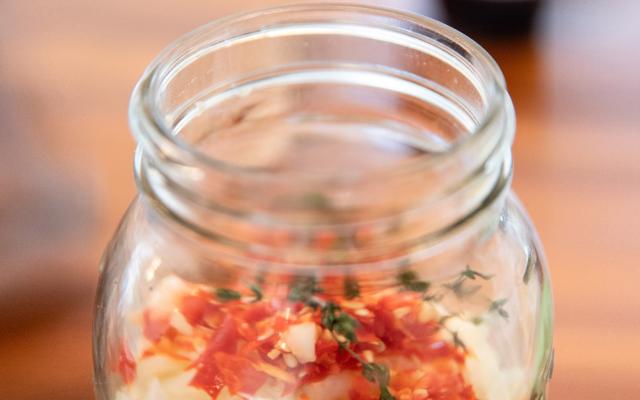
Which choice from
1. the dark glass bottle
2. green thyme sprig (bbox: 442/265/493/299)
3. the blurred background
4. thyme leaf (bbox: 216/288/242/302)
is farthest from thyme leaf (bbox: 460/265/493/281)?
the dark glass bottle

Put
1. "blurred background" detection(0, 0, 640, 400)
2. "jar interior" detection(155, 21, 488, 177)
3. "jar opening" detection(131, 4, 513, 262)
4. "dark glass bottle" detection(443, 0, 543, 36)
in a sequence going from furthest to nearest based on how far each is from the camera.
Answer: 1. "dark glass bottle" detection(443, 0, 543, 36)
2. "blurred background" detection(0, 0, 640, 400)
3. "jar interior" detection(155, 21, 488, 177)
4. "jar opening" detection(131, 4, 513, 262)

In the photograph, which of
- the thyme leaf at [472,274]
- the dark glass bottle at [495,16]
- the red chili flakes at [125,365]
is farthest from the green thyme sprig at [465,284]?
the dark glass bottle at [495,16]

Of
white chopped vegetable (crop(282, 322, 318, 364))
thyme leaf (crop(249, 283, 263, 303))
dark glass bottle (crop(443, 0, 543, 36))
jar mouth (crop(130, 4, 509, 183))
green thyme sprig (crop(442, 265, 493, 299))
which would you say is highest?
dark glass bottle (crop(443, 0, 543, 36))

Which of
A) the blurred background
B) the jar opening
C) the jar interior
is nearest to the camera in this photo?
the jar opening

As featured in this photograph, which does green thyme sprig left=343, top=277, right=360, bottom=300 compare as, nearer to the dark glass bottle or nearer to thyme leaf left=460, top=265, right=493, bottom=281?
thyme leaf left=460, top=265, right=493, bottom=281

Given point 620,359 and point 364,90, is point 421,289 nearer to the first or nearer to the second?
point 364,90

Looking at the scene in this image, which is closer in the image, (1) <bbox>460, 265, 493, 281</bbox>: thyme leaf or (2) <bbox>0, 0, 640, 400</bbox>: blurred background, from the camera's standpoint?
(1) <bbox>460, 265, 493, 281</bbox>: thyme leaf

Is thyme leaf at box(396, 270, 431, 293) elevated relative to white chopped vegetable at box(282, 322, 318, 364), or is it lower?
elevated

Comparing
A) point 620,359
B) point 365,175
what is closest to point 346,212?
point 365,175

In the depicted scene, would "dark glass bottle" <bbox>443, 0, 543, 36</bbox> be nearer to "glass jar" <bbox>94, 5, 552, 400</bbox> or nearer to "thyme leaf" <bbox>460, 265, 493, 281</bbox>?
"glass jar" <bbox>94, 5, 552, 400</bbox>

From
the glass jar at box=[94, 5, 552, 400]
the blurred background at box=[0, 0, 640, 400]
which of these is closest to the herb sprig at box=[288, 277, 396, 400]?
the glass jar at box=[94, 5, 552, 400]
